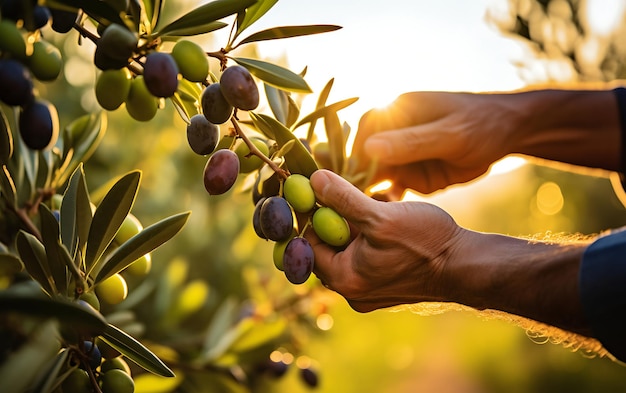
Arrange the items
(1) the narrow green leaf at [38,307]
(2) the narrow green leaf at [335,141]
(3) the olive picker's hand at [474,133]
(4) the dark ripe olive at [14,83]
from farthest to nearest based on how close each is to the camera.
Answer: (3) the olive picker's hand at [474,133] → (2) the narrow green leaf at [335,141] → (4) the dark ripe olive at [14,83] → (1) the narrow green leaf at [38,307]

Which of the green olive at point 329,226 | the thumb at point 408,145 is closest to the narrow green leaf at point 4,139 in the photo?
the green olive at point 329,226

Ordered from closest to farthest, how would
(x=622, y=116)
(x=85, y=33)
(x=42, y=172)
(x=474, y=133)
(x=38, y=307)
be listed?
(x=38, y=307) → (x=85, y=33) → (x=42, y=172) → (x=474, y=133) → (x=622, y=116)

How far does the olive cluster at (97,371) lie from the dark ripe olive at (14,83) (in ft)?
0.82

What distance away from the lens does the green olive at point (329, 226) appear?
2.35 ft

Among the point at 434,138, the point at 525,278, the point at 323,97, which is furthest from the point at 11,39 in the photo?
the point at 434,138

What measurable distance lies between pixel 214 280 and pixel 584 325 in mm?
1634

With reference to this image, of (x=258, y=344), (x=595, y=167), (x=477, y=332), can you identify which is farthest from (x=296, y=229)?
(x=477, y=332)

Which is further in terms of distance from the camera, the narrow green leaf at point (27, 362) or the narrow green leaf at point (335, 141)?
the narrow green leaf at point (335, 141)

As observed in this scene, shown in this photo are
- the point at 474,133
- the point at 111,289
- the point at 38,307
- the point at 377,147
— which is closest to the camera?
the point at 38,307

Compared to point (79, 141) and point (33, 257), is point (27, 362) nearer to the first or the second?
point (33, 257)

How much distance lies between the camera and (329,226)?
28.2 inches

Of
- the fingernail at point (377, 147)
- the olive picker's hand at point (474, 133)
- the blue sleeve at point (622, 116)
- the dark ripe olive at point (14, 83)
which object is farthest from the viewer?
the blue sleeve at point (622, 116)

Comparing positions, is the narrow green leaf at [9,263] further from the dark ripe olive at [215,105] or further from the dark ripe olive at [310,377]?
the dark ripe olive at [310,377]

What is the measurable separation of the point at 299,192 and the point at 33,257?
29 cm
